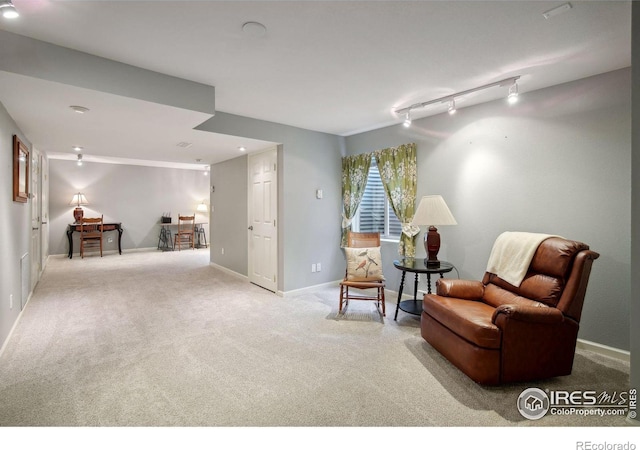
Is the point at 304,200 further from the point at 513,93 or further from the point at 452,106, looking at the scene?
the point at 513,93

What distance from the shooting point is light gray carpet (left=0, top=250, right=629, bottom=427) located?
1875mm

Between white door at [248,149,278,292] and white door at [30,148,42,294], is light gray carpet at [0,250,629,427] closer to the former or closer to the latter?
white door at [248,149,278,292]

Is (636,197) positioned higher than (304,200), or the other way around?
(304,200)

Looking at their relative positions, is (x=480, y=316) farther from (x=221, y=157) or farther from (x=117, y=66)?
(x=221, y=157)

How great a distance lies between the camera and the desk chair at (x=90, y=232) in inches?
291

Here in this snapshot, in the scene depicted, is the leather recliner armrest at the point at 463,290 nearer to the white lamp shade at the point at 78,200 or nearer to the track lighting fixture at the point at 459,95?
the track lighting fixture at the point at 459,95

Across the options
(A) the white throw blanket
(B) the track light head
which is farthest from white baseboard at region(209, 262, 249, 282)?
(B) the track light head

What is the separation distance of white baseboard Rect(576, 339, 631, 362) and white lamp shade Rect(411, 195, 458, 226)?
1.47 m

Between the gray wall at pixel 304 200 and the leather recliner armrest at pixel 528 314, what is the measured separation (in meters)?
2.81

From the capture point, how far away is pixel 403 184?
4.14 m

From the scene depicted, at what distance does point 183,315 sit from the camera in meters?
3.59

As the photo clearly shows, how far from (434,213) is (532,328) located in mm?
1474

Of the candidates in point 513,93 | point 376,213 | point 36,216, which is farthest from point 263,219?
point 36,216

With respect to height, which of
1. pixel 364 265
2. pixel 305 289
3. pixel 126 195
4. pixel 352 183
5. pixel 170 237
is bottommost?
pixel 305 289
